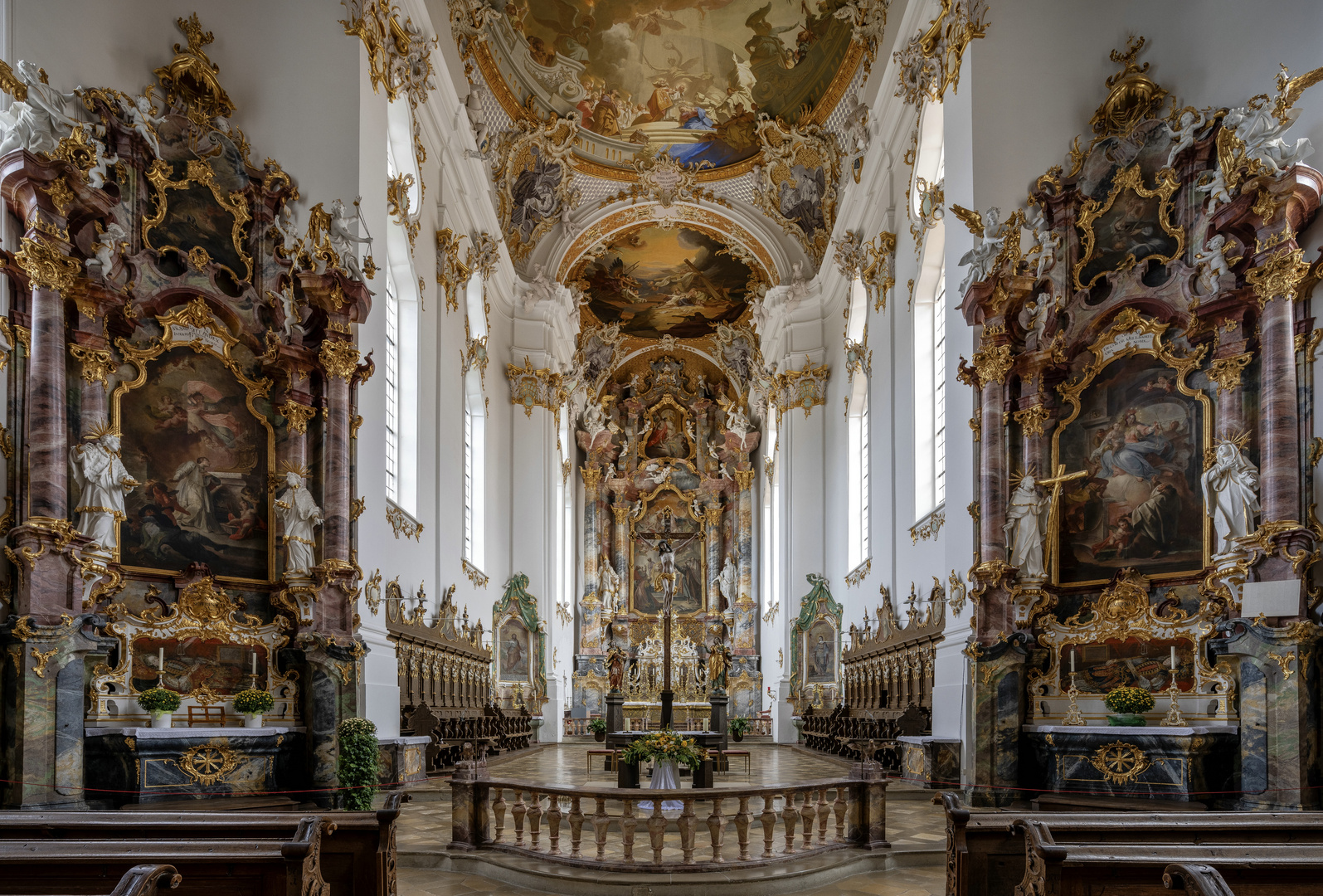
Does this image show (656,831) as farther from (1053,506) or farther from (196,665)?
(1053,506)

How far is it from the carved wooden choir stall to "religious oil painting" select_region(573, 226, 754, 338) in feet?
57.8

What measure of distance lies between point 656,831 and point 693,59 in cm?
2052

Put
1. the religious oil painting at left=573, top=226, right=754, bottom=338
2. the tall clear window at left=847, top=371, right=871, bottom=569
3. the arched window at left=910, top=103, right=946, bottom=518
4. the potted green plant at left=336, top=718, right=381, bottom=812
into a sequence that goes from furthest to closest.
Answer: the religious oil painting at left=573, top=226, right=754, bottom=338
the tall clear window at left=847, top=371, right=871, bottom=569
the arched window at left=910, top=103, right=946, bottom=518
the potted green plant at left=336, top=718, right=381, bottom=812

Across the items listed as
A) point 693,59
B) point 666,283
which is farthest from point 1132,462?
point 666,283

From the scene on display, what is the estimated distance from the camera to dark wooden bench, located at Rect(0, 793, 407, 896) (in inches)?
226

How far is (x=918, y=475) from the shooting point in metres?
17.2

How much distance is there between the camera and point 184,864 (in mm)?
5145

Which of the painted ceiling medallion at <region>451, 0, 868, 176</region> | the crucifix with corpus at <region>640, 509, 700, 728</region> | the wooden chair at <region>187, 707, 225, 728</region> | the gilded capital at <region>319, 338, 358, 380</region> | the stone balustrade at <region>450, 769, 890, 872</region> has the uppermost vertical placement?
the painted ceiling medallion at <region>451, 0, 868, 176</region>

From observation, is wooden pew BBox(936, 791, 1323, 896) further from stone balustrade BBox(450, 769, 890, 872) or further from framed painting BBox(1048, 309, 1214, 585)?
framed painting BBox(1048, 309, 1214, 585)

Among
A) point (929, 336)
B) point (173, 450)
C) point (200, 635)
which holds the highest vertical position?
point (929, 336)

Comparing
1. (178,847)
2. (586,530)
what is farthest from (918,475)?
(586,530)

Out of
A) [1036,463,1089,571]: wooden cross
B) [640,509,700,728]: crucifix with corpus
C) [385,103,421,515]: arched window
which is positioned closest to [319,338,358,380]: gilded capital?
[385,103,421,515]: arched window

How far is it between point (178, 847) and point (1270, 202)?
1067 centimetres

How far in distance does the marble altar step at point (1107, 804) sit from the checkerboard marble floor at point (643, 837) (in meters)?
1.13
